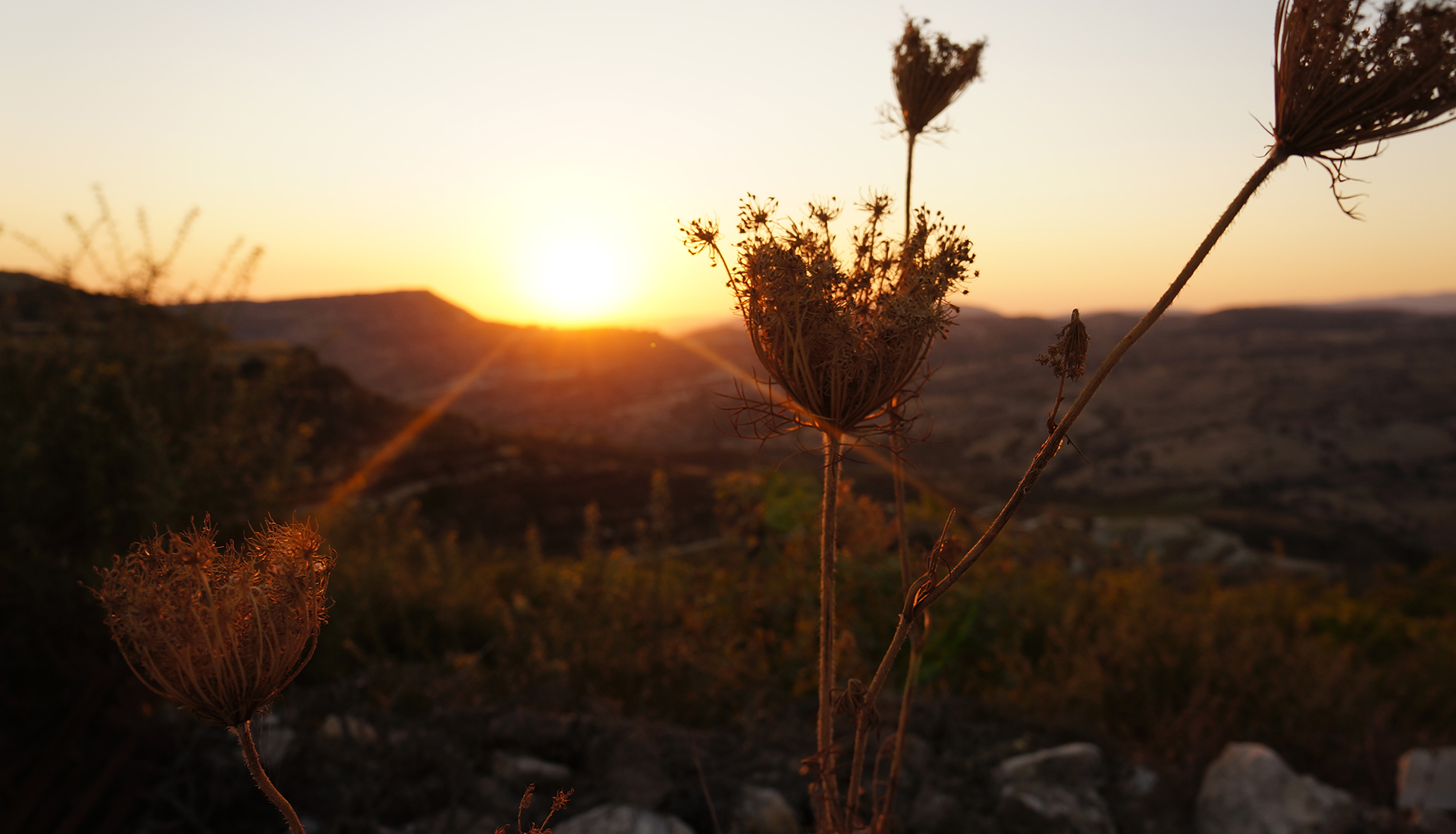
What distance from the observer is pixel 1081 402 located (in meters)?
0.71

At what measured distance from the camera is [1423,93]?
753mm

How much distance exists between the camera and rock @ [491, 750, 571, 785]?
125 inches

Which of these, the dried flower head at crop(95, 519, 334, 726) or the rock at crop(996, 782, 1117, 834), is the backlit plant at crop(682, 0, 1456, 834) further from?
the rock at crop(996, 782, 1117, 834)

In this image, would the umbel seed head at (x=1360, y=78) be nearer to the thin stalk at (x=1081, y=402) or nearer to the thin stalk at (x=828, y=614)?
the thin stalk at (x=1081, y=402)

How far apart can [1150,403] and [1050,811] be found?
243 feet

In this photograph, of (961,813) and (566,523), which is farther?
(566,523)

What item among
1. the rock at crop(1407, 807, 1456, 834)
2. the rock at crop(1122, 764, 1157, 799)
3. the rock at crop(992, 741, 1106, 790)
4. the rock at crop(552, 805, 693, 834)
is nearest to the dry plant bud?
the rock at crop(552, 805, 693, 834)

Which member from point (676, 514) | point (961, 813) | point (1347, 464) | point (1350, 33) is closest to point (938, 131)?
point (1350, 33)

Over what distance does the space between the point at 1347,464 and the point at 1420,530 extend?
15.2 metres

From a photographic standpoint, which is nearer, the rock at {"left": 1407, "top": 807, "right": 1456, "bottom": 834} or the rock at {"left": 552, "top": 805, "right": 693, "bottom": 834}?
the rock at {"left": 552, "top": 805, "right": 693, "bottom": 834}

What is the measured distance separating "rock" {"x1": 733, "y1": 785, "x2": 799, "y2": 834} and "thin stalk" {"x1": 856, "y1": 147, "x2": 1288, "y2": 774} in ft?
7.66

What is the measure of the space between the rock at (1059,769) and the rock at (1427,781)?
1388 millimetres

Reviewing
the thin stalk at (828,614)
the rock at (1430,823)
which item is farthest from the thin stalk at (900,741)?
the rock at (1430,823)

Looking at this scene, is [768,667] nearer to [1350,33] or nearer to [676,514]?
[1350,33]
